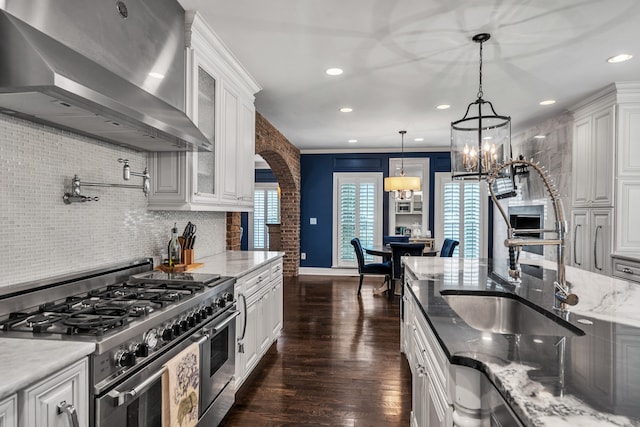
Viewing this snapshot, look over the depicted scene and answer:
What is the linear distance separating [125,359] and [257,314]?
159 cm

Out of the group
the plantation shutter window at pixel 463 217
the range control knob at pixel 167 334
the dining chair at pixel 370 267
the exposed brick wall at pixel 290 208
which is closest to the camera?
the range control knob at pixel 167 334

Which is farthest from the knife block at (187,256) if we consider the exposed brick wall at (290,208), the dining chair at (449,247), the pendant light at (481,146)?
the exposed brick wall at (290,208)

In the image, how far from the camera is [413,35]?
269 centimetres

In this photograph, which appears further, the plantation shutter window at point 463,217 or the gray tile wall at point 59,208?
the plantation shutter window at point 463,217

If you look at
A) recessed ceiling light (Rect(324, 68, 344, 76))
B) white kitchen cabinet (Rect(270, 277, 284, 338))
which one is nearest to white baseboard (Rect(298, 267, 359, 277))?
white kitchen cabinet (Rect(270, 277, 284, 338))

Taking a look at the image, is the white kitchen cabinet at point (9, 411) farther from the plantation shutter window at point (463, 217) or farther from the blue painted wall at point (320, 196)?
the plantation shutter window at point (463, 217)

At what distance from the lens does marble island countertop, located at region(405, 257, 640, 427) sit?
0.73 meters

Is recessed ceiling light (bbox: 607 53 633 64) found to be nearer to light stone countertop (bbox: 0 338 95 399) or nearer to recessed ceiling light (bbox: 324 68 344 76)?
recessed ceiling light (bbox: 324 68 344 76)

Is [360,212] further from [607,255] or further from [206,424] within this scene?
[206,424]

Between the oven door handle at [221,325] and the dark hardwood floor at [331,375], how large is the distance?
655mm

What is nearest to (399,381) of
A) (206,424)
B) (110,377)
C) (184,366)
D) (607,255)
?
(206,424)

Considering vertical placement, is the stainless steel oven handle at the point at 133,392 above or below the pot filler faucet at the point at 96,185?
below

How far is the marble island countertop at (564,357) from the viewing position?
729 millimetres

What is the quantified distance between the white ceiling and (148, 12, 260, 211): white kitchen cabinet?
0.15 m
